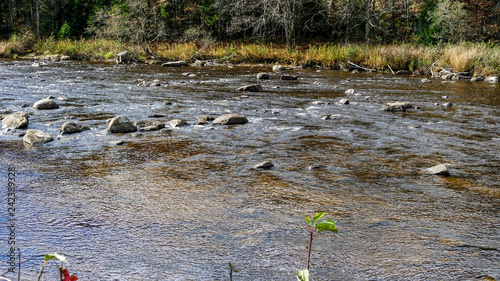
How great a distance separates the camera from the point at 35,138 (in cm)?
660

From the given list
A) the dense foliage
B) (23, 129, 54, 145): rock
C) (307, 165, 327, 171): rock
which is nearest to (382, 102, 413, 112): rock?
(307, 165, 327, 171): rock

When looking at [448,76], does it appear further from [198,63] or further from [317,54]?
[198,63]

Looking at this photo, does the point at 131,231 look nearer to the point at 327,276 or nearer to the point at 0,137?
the point at 327,276

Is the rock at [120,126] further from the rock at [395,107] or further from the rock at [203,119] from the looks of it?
the rock at [395,107]

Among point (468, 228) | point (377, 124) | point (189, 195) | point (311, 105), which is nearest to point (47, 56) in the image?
point (311, 105)

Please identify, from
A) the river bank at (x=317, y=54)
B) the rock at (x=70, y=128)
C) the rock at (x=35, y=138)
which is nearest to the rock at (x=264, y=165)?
the rock at (x=35, y=138)

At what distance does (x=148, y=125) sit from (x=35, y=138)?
1.90 m

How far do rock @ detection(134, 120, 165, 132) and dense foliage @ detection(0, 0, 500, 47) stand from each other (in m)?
Result: 17.2

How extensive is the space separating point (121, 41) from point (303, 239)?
2610cm

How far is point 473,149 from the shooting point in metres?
6.34

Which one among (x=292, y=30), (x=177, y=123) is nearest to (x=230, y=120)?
(x=177, y=123)

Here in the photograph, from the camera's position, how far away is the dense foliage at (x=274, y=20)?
25484 millimetres

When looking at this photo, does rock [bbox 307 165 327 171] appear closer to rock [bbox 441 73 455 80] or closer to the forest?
rock [bbox 441 73 455 80]

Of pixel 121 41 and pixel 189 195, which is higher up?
pixel 121 41
